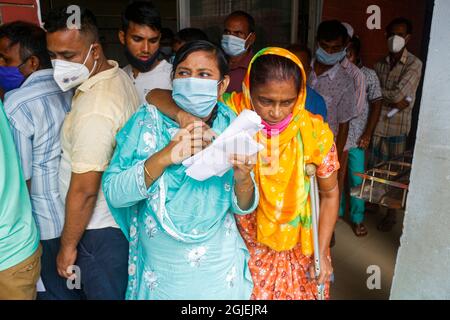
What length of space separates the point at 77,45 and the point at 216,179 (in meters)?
0.86

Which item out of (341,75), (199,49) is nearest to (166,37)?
(341,75)

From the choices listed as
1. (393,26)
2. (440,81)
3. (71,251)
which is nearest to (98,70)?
(71,251)

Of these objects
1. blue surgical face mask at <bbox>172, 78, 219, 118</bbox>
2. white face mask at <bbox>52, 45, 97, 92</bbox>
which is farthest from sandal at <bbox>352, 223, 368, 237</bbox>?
white face mask at <bbox>52, 45, 97, 92</bbox>

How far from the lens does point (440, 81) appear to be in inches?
64.7

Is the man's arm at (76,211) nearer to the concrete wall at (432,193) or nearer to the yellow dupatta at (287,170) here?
the yellow dupatta at (287,170)

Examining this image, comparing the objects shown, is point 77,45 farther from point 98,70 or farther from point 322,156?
point 322,156

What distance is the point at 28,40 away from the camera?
6.27ft

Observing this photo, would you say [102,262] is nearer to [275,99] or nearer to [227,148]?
[227,148]

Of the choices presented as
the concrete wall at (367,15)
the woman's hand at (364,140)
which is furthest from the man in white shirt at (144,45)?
the concrete wall at (367,15)

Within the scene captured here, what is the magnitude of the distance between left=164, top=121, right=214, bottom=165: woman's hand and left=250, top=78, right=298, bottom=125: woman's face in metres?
0.41

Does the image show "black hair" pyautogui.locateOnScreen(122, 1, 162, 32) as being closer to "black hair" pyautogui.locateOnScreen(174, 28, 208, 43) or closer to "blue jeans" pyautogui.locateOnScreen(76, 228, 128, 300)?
"black hair" pyautogui.locateOnScreen(174, 28, 208, 43)
